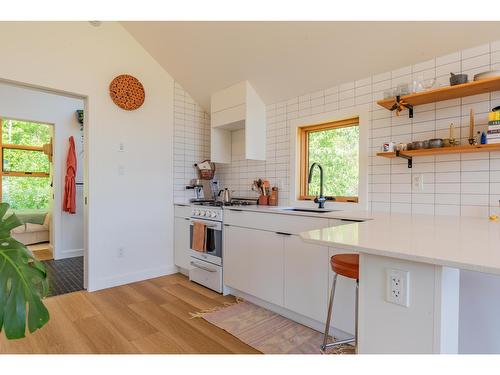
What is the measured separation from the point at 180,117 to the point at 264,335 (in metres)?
2.68

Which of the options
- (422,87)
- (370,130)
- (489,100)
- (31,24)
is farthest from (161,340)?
(31,24)

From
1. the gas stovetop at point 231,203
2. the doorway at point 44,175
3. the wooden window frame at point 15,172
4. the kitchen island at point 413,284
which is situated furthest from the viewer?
the wooden window frame at point 15,172

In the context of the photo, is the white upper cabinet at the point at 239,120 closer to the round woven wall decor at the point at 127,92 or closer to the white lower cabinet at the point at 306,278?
the round woven wall decor at the point at 127,92

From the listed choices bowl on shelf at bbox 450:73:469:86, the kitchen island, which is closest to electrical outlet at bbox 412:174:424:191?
bowl on shelf at bbox 450:73:469:86

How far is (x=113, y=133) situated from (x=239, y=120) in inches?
53.4

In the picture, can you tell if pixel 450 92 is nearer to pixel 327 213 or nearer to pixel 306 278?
pixel 327 213

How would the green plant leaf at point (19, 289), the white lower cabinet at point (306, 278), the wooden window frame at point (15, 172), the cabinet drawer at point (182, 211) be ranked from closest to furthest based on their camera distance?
the green plant leaf at point (19, 289)
the white lower cabinet at point (306, 278)
the cabinet drawer at point (182, 211)
the wooden window frame at point (15, 172)

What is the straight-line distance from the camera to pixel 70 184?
13.6ft

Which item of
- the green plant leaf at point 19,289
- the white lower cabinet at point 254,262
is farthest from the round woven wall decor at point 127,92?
the green plant leaf at point 19,289

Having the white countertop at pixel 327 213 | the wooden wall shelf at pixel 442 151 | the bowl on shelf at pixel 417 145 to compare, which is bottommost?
the white countertop at pixel 327 213

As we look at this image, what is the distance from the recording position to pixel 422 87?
6.33 ft

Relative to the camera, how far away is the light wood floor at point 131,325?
190cm
